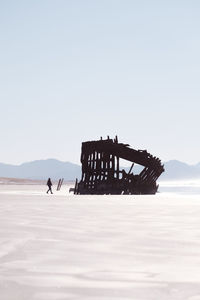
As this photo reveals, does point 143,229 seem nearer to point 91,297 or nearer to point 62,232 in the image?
point 62,232

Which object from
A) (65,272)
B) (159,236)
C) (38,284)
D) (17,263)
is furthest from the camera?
(159,236)

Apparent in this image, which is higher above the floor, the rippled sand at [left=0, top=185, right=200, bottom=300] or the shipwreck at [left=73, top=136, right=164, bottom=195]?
the shipwreck at [left=73, top=136, right=164, bottom=195]

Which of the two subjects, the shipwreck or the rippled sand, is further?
the shipwreck

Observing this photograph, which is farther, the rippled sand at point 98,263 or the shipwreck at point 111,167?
the shipwreck at point 111,167

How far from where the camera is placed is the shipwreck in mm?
32719

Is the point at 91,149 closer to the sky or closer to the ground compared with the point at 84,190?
closer to the sky

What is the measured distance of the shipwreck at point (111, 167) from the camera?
32.7 meters

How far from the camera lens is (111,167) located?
33.0 metres

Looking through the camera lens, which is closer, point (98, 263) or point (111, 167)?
point (98, 263)

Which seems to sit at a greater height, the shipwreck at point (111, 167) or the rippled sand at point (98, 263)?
the shipwreck at point (111, 167)

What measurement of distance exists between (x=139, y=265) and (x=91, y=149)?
2885 cm

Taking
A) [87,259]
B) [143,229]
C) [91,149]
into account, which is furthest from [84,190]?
[87,259]

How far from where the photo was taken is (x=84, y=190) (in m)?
34.3

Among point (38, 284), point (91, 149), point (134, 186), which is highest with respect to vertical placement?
point (91, 149)
